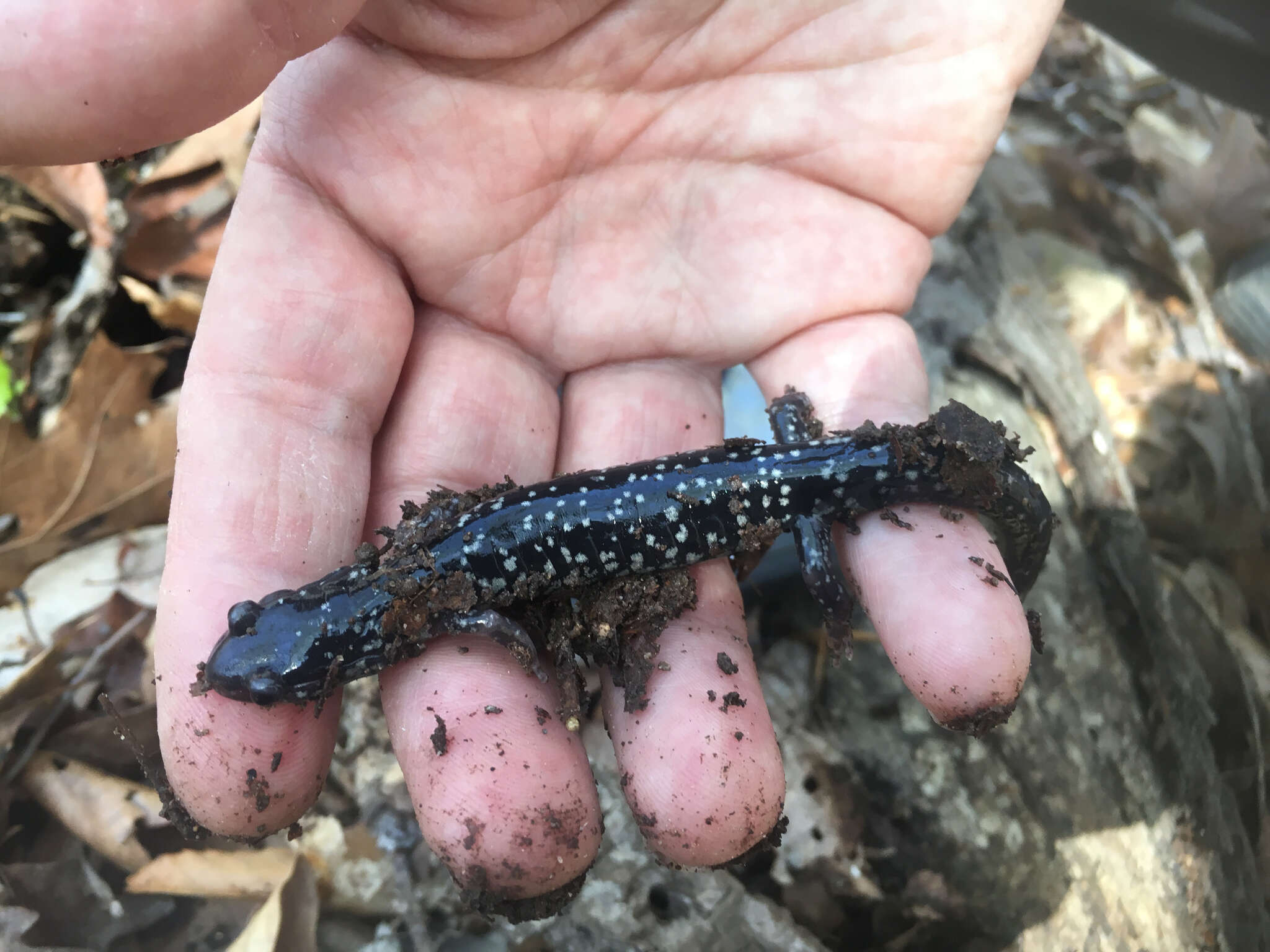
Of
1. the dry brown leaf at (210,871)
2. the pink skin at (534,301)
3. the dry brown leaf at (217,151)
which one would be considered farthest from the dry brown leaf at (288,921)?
the dry brown leaf at (217,151)

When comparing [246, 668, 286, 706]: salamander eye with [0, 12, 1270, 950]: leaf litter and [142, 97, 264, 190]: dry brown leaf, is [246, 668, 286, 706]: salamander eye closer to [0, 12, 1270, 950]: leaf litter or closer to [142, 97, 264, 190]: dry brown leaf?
[0, 12, 1270, 950]: leaf litter

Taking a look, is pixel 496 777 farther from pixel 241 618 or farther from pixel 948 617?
pixel 948 617

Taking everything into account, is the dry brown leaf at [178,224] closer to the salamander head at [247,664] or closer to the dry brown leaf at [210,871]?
the salamander head at [247,664]

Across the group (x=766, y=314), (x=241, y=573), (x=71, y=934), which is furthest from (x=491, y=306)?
(x=71, y=934)

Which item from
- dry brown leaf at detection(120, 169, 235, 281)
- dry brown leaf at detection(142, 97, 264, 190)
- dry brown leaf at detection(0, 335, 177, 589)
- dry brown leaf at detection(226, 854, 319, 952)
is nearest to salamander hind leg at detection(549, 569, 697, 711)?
dry brown leaf at detection(226, 854, 319, 952)

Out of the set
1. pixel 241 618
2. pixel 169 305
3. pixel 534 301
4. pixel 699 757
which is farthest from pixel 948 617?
pixel 169 305

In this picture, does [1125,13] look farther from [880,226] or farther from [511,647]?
[511,647]
